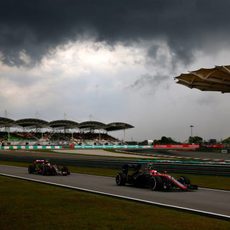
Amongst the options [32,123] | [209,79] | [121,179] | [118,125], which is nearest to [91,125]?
[118,125]

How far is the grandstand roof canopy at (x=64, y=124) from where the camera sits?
10800cm

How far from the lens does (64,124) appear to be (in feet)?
357

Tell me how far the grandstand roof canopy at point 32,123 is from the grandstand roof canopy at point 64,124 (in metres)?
1.90

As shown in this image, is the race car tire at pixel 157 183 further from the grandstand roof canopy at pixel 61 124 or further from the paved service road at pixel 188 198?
the grandstand roof canopy at pixel 61 124

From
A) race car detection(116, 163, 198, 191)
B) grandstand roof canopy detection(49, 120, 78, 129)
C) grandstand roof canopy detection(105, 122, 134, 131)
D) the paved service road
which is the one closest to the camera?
the paved service road

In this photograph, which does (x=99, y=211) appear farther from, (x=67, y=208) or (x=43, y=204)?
(x=43, y=204)

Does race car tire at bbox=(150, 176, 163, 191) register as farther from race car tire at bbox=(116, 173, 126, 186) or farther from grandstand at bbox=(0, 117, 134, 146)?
grandstand at bbox=(0, 117, 134, 146)

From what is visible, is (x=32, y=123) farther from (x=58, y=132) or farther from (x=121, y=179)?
(x=121, y=179)

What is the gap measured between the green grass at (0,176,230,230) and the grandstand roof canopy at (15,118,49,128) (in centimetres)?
9238

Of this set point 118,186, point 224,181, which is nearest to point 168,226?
point 118,186

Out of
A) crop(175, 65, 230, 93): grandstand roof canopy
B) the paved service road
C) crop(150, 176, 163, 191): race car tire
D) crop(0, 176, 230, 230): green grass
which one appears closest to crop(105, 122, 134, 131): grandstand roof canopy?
crop(175, 65, 230, 93): grandstand roof canopy

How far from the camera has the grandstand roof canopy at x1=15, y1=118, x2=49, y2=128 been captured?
103 meters

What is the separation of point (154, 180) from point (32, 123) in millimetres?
93265

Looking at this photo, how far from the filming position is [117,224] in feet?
27.1
